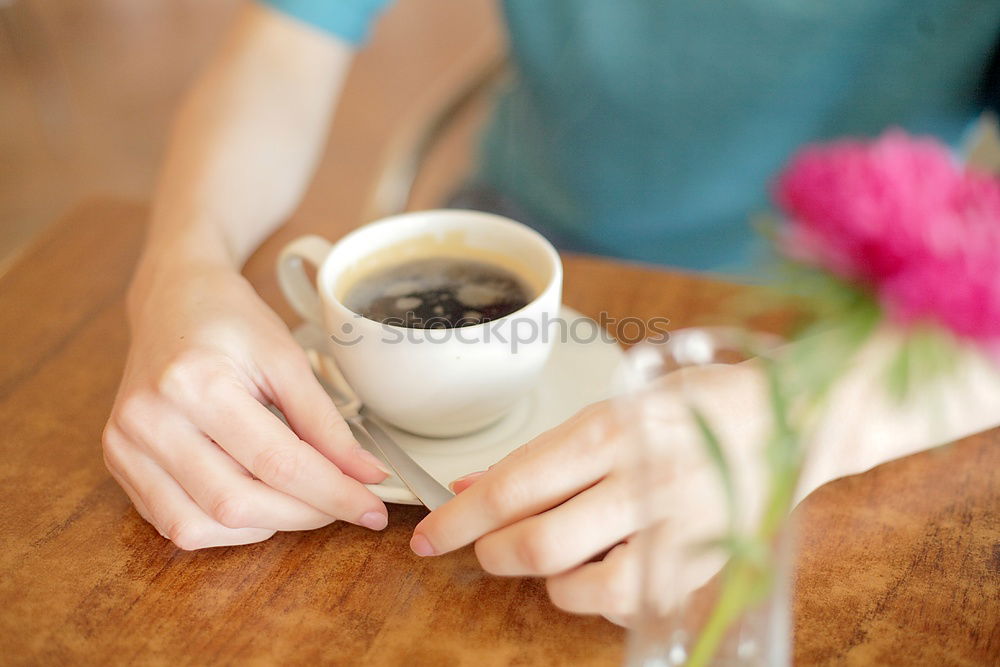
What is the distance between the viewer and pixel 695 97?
3.56ft

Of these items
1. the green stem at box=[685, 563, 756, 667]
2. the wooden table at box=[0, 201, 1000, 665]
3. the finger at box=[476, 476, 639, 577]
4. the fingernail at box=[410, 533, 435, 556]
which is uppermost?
the green stem at box=[685, 563, 756, 667]

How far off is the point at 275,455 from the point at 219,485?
0.04 m

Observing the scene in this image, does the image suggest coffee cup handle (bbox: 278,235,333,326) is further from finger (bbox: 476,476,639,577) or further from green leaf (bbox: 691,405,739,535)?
green leaf (bbox: 691,405,739,535)

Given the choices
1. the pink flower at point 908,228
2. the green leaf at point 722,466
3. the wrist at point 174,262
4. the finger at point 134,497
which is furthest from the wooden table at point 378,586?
the pink flower at point 908,228

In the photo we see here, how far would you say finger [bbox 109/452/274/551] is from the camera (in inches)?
23.5

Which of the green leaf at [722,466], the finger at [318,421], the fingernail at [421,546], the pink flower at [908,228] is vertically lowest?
the fingernail at [421,546]

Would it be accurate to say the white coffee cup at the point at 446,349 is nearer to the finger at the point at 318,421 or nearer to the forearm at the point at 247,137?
the finger at the point at 318,421

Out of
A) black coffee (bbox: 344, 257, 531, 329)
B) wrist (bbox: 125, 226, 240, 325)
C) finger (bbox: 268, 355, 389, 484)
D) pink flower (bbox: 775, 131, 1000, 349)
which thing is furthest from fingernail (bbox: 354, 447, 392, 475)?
pink flower (bbox: 775, 131, 1000, 349)

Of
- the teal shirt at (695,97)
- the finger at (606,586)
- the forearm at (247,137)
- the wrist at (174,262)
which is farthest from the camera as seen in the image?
the teal shirt at (695,97)

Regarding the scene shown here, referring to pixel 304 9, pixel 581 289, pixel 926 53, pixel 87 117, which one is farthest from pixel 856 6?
pixel 87 117

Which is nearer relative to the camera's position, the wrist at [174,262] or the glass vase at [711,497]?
the glass vase at [711,497]

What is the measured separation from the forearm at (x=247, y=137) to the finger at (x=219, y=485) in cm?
23

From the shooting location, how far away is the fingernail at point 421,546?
0.57 meters

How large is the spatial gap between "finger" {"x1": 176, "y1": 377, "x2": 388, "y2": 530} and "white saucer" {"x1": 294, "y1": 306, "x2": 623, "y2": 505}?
2 cm
